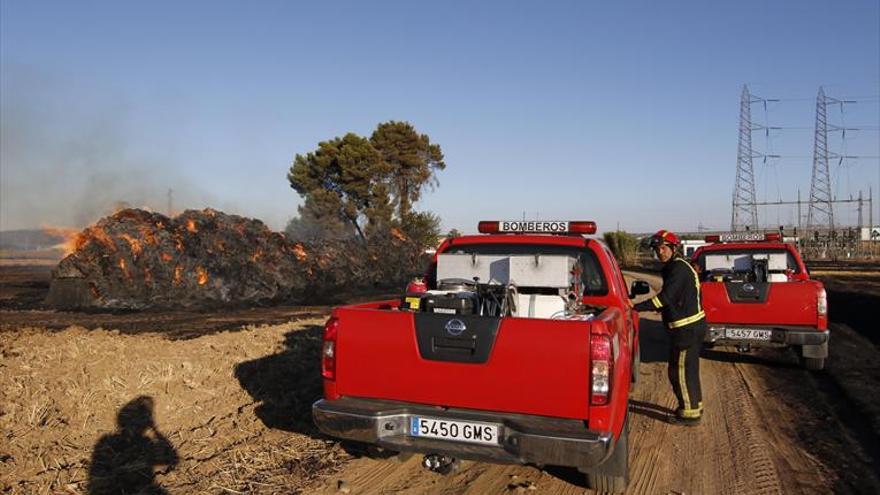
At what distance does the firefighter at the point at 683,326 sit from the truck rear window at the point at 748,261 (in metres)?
4.44

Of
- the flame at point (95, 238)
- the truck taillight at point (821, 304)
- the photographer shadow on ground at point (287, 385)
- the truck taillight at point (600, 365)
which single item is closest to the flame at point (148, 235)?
the flame at point (95, 238)

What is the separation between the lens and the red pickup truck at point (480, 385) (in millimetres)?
3736

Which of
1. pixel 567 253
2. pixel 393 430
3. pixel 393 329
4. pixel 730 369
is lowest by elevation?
pixel 730 369

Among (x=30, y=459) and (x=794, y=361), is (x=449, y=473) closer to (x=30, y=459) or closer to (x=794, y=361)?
(x=30, y=459)

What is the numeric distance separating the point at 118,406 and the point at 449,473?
354 centimetres

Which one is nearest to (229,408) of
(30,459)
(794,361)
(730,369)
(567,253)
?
(30,459)

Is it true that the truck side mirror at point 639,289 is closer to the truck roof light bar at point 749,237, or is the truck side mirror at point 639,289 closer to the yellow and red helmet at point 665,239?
the yellow and red helmet at point 665,239

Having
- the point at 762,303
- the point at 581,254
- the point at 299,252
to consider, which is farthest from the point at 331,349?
the point at 299,252

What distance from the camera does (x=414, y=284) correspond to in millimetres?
5984

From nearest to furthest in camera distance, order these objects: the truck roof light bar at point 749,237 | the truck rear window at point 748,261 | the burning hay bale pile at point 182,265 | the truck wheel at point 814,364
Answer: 1. the truck wheel at point 814,364
2. the truck rear window at point 748,261
3. the truck roof light bar at point 749,237
4. the burning hay bale pile at point 182,265

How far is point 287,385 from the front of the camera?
7.60 m

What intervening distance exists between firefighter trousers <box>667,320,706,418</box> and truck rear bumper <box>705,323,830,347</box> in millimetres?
3209

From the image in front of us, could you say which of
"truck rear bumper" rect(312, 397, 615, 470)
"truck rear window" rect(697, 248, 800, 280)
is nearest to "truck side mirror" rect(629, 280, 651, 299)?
"truck rear bumper" rect(312, 397, 615, 470)

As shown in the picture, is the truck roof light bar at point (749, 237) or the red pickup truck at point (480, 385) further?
the truck roof light bar at point (749, 237)
